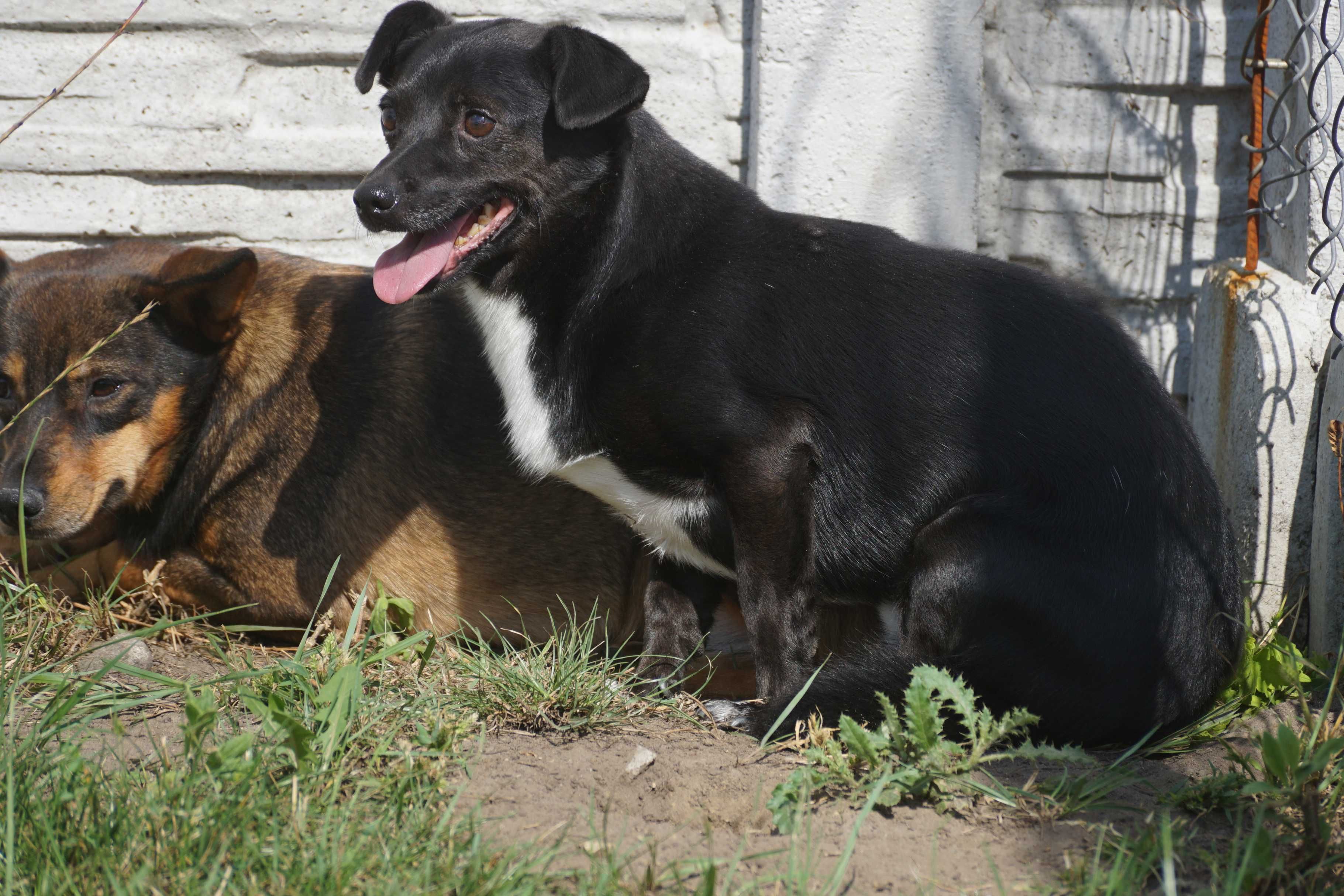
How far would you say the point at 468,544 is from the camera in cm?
325

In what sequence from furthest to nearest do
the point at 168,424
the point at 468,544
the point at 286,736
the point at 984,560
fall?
the point at 468,544, the point at 168,424, the point at 984,560, the point at 286,736

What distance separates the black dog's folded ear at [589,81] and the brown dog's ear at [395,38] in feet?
1.77

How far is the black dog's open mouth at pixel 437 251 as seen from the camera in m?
2.61

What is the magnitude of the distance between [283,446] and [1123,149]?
3.00 meters

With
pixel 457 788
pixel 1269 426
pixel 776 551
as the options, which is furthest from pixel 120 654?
pixel 1269 426

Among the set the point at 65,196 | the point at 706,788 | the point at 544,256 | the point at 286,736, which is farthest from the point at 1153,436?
the point at 65,196

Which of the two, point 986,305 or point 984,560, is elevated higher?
point 986,305

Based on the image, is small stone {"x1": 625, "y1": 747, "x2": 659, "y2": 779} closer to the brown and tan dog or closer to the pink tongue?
the brown and tan dog

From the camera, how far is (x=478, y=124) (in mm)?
2607

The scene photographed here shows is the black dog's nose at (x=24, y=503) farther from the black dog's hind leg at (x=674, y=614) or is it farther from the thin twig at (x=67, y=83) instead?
→ the black dog's hind leg at (x=674, y=614)

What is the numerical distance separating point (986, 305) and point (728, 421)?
0.78 metres

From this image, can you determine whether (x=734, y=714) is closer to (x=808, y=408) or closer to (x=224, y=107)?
(x=808, y=408)

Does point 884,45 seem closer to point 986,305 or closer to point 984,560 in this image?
point 986,305

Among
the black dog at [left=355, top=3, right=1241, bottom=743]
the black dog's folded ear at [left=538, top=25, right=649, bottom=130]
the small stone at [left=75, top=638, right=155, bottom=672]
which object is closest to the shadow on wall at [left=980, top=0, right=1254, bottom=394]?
the black dog at [left=355, top=3, right=1241, bottom=743]
